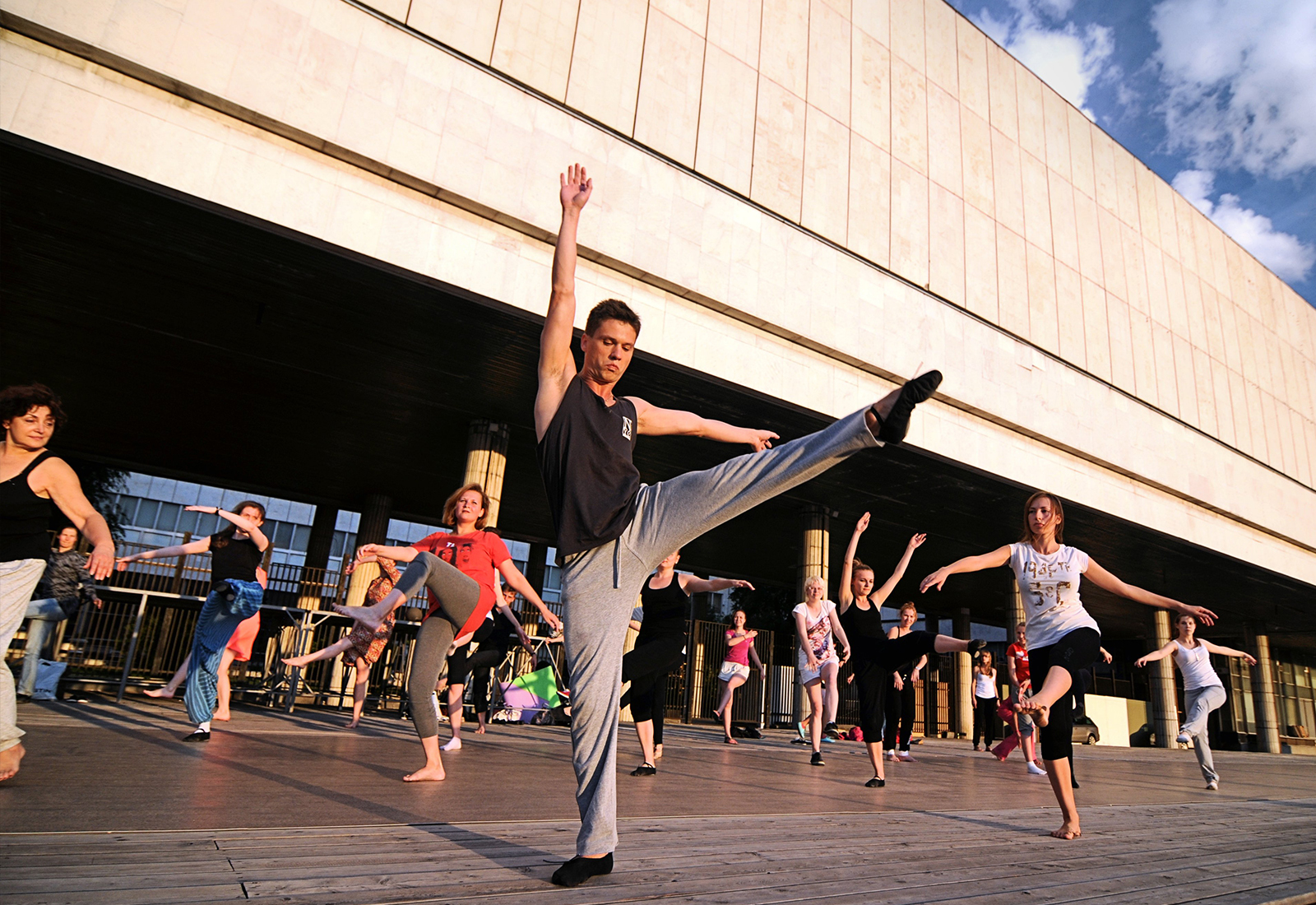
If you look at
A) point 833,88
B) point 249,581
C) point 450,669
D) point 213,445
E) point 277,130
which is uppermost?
point 833,88

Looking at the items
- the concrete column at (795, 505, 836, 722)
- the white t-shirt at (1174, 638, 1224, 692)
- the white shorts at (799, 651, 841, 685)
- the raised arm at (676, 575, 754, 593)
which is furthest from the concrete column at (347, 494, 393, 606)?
the white t-shirt at (1174, 638, 1224, 692)

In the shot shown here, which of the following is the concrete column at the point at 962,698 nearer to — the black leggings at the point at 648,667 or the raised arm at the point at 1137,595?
the black leggings at the point at 648,667

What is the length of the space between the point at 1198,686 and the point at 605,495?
10499 millimetres

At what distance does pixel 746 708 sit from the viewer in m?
22.3

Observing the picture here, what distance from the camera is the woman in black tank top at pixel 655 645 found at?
6.70 meters

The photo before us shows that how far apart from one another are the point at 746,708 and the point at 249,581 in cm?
1735

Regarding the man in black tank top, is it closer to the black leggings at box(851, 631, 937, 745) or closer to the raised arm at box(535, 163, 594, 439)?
the raised arm at box(535, 163, 594, 439)

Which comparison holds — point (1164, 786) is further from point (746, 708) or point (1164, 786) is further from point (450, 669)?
point (746, 708)

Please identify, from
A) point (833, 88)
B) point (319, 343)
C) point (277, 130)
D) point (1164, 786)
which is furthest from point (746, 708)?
point (277, 130)

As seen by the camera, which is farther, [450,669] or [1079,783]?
[1079,783]

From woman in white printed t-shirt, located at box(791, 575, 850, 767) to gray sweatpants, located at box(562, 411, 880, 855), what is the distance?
20.5 ft

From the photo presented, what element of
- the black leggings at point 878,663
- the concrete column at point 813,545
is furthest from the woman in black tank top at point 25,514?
the concrete column at point 813,545

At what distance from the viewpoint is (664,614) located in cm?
707

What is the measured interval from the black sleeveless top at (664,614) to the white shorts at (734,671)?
17.4 feet
